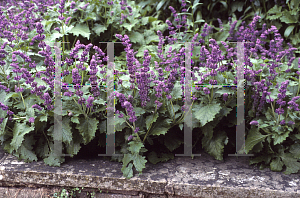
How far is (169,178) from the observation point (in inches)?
77.7

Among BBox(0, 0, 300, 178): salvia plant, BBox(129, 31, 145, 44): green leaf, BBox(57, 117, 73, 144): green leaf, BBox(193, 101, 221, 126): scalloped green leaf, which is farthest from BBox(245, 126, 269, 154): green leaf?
BBox(129, 31, 145, 44): green leaf

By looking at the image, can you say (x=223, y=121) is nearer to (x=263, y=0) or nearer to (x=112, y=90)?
(x=112, y=90)

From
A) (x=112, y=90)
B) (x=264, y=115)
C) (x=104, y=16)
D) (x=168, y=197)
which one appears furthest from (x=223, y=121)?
(x=104, y=16)

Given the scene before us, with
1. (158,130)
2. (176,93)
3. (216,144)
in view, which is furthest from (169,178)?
(176,93)

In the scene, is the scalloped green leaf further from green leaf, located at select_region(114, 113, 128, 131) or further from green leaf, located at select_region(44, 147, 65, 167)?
green leaf, located at select_region(44, 147, 65, 167)

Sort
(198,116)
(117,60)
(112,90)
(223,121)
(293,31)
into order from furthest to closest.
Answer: (293,31)
(117,60)
(223,121)
(112,90)
(198,116)

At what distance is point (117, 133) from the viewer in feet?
7.25

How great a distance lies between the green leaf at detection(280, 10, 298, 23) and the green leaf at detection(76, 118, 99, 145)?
302 centimetres

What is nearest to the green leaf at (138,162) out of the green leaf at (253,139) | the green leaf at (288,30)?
the green leaf at (253,139)

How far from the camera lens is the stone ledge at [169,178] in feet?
6.11

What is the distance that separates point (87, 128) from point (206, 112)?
865 millimetres

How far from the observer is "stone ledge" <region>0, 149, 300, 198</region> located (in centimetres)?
186

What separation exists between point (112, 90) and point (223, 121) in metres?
0.91

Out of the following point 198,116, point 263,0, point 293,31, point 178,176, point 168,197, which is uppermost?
point 263,0
